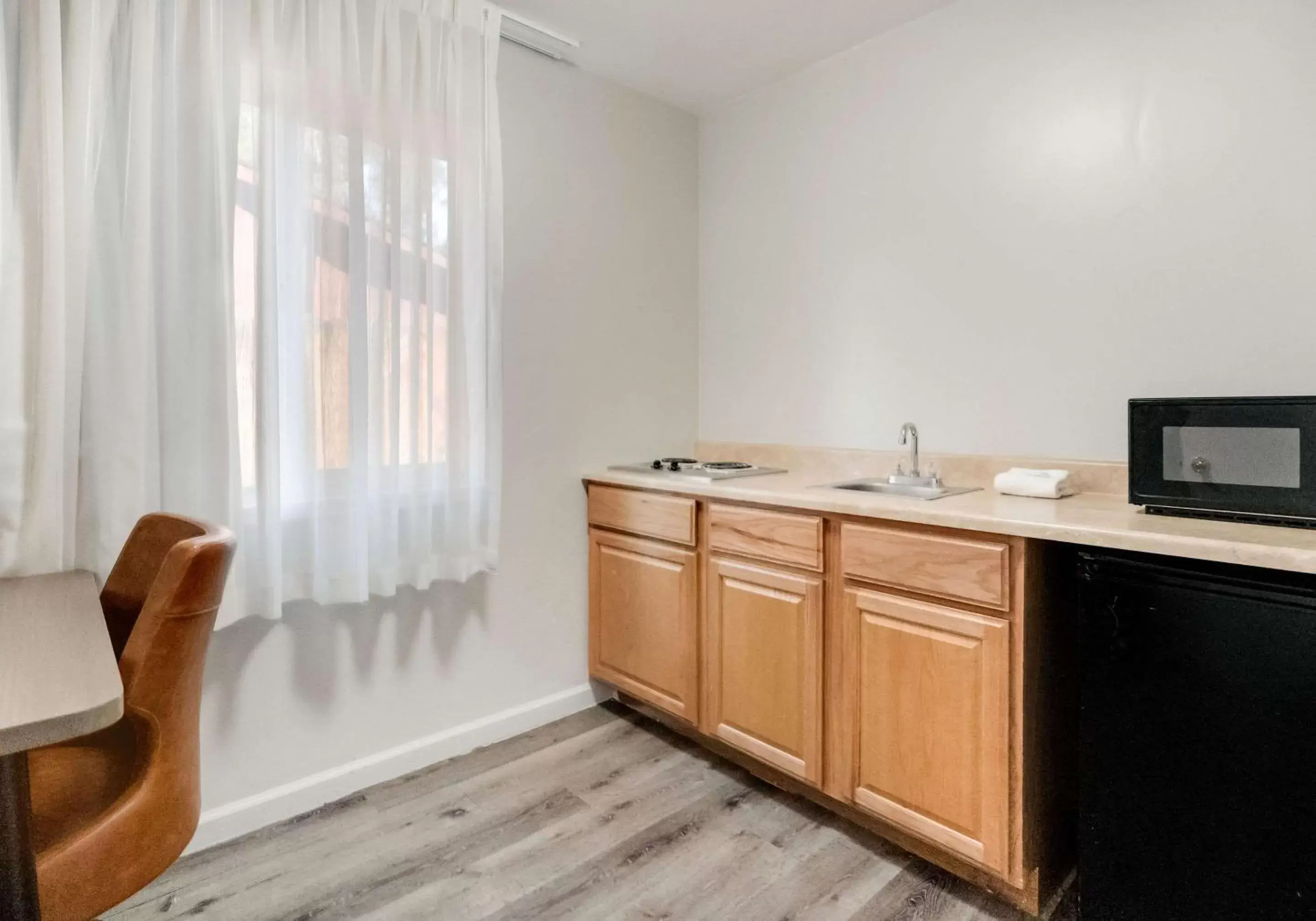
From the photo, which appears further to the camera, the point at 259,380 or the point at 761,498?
the point at 761,498

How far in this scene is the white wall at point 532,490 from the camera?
1937 millimetres

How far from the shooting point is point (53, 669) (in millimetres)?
854

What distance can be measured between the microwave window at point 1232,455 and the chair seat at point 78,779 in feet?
6.79

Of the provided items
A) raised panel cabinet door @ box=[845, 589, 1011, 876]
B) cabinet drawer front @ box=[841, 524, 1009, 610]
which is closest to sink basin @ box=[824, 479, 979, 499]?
cabinet drawer front @ box=[841, 524, 1009, 610]

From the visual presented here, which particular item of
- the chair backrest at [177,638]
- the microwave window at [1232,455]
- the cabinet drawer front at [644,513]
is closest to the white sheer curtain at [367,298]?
the cabinet drawer front at [644,513]

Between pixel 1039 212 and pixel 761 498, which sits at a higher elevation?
pixel 1039 212

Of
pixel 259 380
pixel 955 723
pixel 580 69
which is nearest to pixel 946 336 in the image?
pixel 955 723

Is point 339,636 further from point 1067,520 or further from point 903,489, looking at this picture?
point 1067,520

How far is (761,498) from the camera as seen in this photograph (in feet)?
6.58

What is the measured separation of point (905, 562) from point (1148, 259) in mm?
1058

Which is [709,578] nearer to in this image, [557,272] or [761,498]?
[761,498]

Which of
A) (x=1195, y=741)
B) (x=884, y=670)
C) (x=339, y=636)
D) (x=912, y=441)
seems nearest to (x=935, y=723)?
(x=884, y=670)

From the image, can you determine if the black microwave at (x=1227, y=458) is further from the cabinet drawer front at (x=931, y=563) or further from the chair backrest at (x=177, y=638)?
the chair backrest at (x=177, y=638)

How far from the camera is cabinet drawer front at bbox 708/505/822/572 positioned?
189 centimetres
